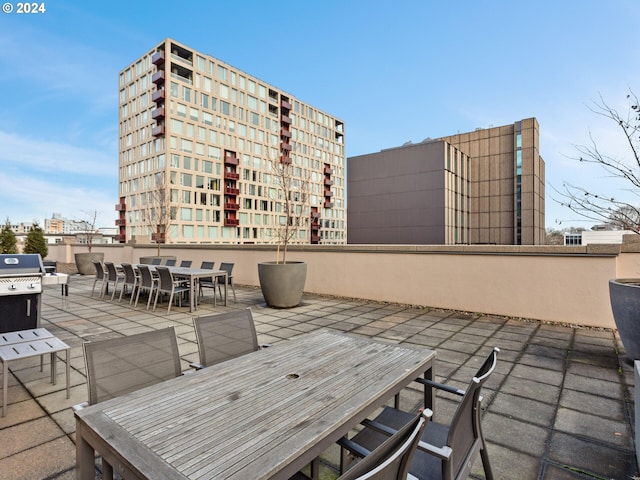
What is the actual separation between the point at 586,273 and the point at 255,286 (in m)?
8.20

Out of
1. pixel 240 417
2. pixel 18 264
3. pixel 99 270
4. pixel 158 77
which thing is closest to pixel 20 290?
pixel 18 264

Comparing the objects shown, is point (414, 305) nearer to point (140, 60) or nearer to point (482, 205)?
point (482, 205)

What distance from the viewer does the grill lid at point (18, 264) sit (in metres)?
3.75

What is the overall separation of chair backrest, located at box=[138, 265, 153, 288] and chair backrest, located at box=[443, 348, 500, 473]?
698cm

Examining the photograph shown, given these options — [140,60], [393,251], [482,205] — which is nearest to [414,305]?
[393,251]

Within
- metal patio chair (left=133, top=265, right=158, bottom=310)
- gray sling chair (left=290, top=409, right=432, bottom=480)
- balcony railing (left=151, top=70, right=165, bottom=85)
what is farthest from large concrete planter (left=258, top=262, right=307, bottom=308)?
balcony railing (left=151, top=70, right=165, bottom=85)

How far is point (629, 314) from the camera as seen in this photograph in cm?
357

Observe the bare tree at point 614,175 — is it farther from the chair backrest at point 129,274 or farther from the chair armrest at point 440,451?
the chair backrest at point 129,274

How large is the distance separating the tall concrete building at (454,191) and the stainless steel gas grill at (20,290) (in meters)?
30.6

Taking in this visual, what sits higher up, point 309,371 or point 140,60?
point 140,60

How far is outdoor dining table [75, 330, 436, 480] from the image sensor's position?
3.48ft

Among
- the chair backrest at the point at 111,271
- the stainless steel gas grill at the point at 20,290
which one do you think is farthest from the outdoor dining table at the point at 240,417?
the chair backrest at the point at 111,271

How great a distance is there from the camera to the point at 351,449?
139 cm

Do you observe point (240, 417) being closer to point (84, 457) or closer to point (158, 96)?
point (84, 457)
